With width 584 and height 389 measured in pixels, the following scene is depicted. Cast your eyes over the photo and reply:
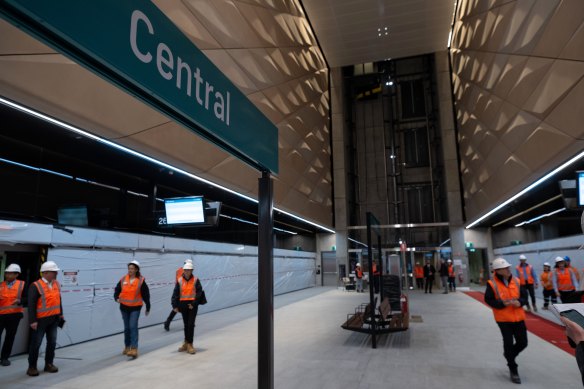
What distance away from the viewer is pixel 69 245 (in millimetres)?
7402

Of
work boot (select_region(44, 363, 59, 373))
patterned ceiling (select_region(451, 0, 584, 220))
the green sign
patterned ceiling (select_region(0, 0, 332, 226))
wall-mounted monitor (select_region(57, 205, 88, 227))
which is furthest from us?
wall-mounted monitor (select_region(57, 205, 88, 227))

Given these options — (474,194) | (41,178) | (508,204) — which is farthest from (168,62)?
(474,194)

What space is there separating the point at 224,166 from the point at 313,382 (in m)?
6.62

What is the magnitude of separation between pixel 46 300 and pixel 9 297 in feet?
2.81

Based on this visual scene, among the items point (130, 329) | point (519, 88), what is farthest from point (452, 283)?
point (130, 329)

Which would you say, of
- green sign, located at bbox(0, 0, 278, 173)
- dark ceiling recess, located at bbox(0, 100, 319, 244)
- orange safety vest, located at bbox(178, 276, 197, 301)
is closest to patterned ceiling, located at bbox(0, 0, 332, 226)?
dark ceiling recess, located at bbox(0, 100, 319, 244)

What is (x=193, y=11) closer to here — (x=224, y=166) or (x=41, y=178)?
(x=224, y=166)

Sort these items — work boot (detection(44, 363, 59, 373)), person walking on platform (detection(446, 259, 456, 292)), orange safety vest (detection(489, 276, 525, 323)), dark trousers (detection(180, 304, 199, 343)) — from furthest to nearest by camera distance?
person walking on platform (detection(446, 259, 456, 292)) → dark trousers (detection(180, 304, 199, 343)) → work boot (detection(44, 363, 59, 373)) → orange safety vest (detection(489, 276, 525, 323))

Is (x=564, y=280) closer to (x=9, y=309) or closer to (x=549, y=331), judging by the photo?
(x=549, y=331)

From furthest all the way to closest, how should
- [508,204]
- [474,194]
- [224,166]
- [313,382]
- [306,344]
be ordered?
1. [474,194]
2. [508,204]
3. [224,166]
4. [306,344]
5. [313,382]

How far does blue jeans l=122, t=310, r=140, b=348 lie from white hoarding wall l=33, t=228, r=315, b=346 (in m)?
1.64

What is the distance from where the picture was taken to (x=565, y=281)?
28.8ft

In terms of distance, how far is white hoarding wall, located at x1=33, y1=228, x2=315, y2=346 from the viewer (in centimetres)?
739

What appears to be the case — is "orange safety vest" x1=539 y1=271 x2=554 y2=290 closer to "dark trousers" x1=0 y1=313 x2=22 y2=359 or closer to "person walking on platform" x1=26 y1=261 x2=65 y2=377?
"person walking on platform" x1=26 y1=261 x2=65 y2=377
